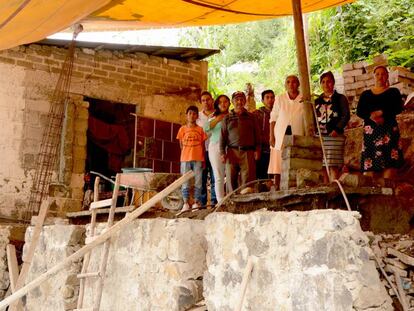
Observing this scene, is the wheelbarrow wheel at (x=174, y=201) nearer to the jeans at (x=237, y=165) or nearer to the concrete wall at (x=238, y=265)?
the concrete wall at (x=238, y=265)

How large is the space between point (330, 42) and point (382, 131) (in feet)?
26.5

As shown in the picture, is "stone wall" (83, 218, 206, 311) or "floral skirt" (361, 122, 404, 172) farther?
"floral skirt" (361, 122, 404, 172)

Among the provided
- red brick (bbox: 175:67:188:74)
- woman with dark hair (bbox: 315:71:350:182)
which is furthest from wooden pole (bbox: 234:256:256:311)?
red brick (bbox: 175:67:188:74)

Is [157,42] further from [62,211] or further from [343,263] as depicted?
[343,263]

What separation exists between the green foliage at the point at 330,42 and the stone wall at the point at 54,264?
7.22m

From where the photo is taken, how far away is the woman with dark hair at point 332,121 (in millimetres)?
5523

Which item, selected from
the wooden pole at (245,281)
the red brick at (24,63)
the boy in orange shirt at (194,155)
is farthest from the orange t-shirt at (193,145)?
the wooden pole at (245,281)

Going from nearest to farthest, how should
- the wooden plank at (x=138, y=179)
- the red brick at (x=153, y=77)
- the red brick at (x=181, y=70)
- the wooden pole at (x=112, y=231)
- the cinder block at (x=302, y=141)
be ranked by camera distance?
the wooden pole at (x=112, y=231)
the wooden plank at (x=138, y=179)
the cinder block at (x=302, y=141)
the red brick at (x=153, y=77)
the red brick at (x=181, y=70)

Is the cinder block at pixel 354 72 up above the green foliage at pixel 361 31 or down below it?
below

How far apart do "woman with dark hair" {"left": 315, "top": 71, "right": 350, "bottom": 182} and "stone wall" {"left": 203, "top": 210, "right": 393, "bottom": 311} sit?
2.60 meters

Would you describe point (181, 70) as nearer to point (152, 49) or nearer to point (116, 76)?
point (152, 49)

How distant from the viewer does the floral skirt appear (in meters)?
5.20

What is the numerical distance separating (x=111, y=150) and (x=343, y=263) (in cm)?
805

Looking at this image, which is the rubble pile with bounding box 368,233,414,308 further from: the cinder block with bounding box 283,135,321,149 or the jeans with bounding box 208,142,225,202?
the jeans with bounding box 208,142,225,202
